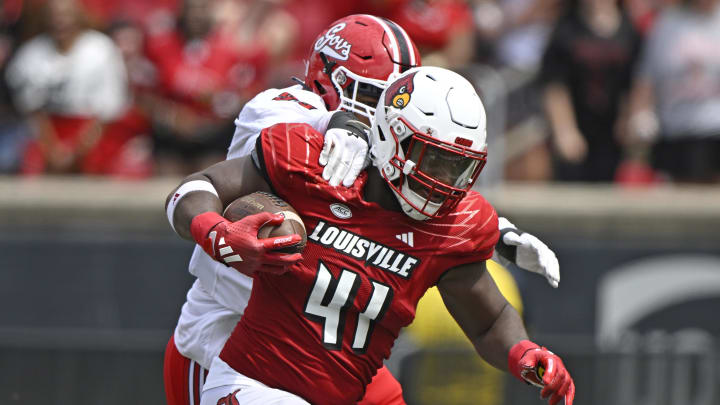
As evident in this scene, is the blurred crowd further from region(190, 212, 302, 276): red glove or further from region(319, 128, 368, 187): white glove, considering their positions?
region(190, 212, 302, 276): red glove

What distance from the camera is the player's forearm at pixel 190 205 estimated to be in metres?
3.97

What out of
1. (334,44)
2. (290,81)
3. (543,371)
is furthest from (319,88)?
(290,81)

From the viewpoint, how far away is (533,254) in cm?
452

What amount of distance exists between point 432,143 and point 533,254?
781mm

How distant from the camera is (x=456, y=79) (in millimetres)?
4121

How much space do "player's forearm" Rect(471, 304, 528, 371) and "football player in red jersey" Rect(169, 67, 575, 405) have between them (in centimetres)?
12

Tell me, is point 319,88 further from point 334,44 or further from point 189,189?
point 189,189

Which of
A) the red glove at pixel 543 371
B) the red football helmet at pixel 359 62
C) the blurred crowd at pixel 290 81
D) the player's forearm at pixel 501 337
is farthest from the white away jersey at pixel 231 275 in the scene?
the blurred crowd at pixel 290 81

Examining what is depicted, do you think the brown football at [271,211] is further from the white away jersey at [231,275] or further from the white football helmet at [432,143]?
the white away jersey at [231,275]

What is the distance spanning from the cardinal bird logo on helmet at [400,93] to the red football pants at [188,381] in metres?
1.10

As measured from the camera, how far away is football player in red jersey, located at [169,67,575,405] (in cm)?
403

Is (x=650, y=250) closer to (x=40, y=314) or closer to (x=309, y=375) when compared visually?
(x=40, y=314)

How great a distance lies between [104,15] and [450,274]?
6468 mm

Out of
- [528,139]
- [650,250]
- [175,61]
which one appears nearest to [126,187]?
[175,61]
